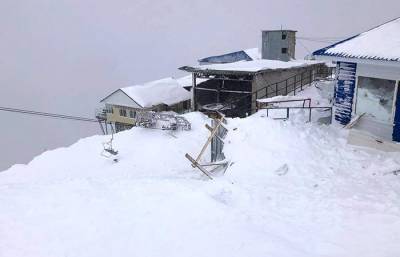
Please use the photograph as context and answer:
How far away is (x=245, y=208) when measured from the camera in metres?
9.12

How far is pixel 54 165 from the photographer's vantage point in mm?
21938

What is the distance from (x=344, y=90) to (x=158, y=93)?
2425 centimetres

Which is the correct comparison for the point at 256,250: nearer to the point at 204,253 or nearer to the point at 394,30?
the point at 204,253

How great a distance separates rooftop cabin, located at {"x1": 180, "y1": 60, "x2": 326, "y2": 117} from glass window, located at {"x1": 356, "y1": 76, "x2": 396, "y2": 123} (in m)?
11.4

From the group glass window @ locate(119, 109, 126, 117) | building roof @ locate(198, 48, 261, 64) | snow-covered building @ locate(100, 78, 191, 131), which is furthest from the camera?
building roof @ locate(198, 48, 261, 64)

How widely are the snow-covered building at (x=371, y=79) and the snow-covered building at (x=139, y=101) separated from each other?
2197 centimetres

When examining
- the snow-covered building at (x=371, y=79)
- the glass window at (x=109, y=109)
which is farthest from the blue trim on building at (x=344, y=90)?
the glass window at (x=109, y=109)

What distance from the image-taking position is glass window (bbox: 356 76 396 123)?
13.2 metres

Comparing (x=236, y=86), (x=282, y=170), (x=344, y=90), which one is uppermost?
(x=344, y=90)

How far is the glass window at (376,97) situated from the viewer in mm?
13183

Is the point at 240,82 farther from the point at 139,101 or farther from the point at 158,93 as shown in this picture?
the point at 158,93

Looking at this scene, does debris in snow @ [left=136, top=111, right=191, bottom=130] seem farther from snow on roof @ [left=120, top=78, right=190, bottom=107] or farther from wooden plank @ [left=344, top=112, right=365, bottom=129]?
wooden plank @ [left=344, top=112, right=365, bottom=129]

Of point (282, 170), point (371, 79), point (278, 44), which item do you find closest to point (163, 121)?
point (282, 170)

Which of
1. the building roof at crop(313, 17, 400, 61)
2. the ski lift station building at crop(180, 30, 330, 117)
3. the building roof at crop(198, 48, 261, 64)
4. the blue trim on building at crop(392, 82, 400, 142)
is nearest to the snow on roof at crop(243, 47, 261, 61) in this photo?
the building roof at crop(198, 48, 261, 64)
